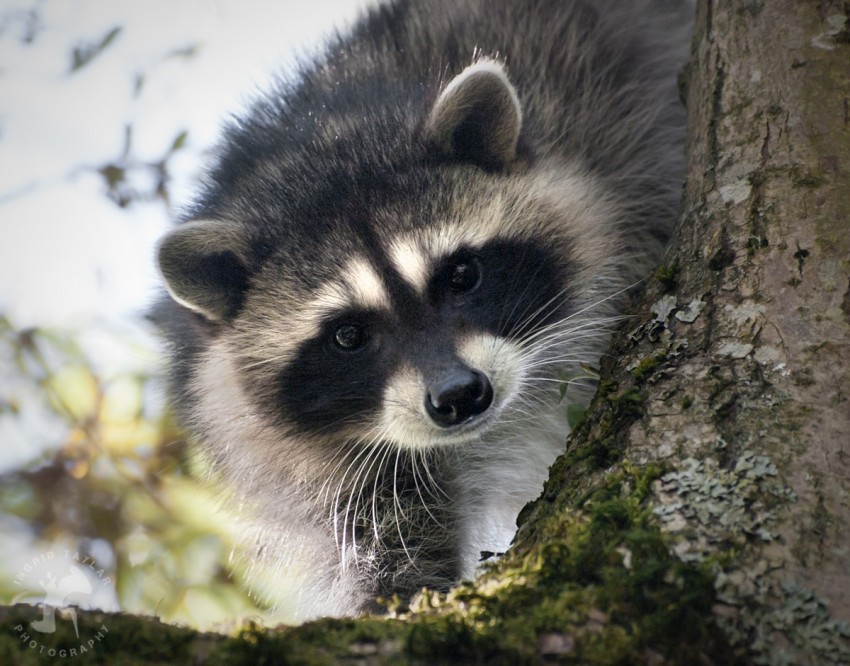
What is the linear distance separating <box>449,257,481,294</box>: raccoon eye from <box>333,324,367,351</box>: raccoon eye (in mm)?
391

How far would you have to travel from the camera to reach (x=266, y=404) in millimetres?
3814

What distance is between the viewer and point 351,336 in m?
3.43

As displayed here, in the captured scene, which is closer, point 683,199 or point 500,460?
point 683,199

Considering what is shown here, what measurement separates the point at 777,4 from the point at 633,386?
4.53 feet

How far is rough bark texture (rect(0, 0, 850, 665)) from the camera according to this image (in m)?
1.71

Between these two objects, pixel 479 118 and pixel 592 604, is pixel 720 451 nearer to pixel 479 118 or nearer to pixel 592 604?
pixel 592 604

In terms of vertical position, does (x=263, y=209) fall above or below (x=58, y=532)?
above

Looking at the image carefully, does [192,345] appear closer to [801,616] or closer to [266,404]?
[266,404]

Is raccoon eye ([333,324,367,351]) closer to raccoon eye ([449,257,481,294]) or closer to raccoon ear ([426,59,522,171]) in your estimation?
raccoon eye ([449,257,481,294])

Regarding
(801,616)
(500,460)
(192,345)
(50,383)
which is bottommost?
(801,616)

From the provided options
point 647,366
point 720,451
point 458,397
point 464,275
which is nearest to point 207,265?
point 464,275

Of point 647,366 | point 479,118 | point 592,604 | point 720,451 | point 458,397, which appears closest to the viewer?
point 592,604

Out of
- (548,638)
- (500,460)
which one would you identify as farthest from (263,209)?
(548,638)

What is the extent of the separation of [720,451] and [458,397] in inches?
47.5
